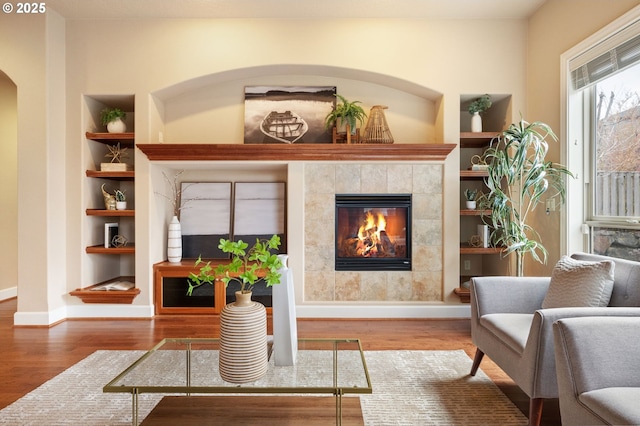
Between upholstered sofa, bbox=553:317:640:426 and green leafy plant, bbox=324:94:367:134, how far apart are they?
282cm

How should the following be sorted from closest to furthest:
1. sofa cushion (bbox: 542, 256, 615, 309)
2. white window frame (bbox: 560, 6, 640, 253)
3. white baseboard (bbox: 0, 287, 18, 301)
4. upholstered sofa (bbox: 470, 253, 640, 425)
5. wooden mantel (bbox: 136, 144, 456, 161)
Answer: upholstered sofa (bbox: 470, 253, 640, 425) → sofa cushion (bbox: 542, 256, 615, 309) → white window frame (bbox: 560, 6, 640, 253) → wooden mantel (bbox: 136, 144, 456, 161) → white baseboard (bbox: 0, 287, 18, 301)

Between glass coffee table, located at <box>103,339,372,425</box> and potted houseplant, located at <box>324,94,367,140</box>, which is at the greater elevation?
potted houseplant, located at <box>324,94,367,140</box>

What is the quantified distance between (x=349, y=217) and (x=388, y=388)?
1.91 metres

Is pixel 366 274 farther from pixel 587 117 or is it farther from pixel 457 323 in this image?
pixel 587 117

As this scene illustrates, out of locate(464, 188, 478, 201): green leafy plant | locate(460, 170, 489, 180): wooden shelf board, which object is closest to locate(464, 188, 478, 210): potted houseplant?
locate(464, 188, 478, 201): green leafy plant

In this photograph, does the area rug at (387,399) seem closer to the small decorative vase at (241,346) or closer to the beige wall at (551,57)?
the small decorative vase at (241,346)

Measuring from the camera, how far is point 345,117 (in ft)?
12.7

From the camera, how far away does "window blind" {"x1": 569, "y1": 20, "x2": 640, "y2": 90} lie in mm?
2598

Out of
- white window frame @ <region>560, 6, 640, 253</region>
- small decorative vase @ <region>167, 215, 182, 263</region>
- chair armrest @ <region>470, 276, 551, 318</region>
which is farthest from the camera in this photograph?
small decorative vase @ <region>167, 215, 182, 263</region>

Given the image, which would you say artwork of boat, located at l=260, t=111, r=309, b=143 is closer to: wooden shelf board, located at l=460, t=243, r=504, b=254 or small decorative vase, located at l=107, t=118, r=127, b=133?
small decorative vase, located at l=107, t=118, r=127, b=133

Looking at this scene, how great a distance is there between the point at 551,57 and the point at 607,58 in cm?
68

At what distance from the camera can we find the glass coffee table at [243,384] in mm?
1587

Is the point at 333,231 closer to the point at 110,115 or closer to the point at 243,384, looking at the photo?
the point at 243,384

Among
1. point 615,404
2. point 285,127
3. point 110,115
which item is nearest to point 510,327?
point 615,404
